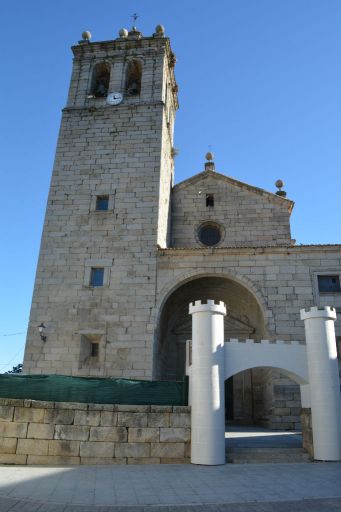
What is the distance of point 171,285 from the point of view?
14.2 m

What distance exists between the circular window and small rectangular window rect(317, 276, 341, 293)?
4.64m

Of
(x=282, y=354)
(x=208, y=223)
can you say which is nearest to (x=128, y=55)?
(x=208, y=223)

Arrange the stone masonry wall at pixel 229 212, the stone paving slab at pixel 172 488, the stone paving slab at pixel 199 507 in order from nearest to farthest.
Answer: the stone paving slab at pixel 199 507 < the stone paving slab at pixel 172 488 < the stone masonry wall at pixel 229 212

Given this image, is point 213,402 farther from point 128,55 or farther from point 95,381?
point 128,55

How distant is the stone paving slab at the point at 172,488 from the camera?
206 inches

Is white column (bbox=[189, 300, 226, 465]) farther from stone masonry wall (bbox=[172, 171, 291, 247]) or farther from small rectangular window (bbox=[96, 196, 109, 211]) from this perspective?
stone masonry wall (bbox=[172, 171, 291, 247])

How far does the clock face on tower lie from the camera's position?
17.4 meters

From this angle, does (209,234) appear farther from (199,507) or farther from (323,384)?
(199,507)

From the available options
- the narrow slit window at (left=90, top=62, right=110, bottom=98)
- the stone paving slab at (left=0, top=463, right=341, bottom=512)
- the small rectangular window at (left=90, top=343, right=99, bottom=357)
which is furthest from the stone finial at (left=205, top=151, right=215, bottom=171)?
the stone paving slab at (left=0, top=463, right=341, bottom=512)

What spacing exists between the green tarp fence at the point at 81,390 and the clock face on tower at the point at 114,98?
12.3 meters

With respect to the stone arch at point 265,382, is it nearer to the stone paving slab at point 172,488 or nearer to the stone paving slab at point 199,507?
the stone paving slab at point 172,488

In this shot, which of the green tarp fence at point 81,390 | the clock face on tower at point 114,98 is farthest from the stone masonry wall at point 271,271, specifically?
the clock face on tower at point 114,98

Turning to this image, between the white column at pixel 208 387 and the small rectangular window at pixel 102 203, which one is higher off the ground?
the small rectangular window at pixel 102 203

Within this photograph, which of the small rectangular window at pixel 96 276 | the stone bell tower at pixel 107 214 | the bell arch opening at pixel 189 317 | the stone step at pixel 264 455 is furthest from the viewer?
the bell arch opening at pixel 189 317
